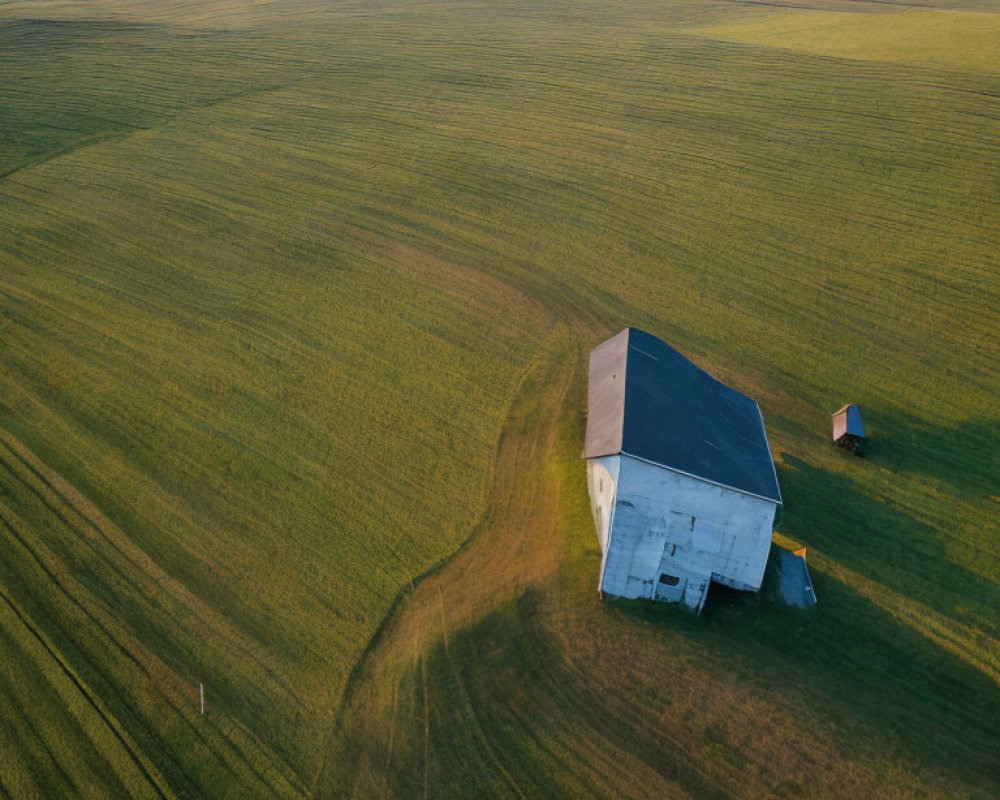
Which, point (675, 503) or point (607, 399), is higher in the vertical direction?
point (607, 399)

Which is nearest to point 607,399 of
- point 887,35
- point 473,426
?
point 473,426


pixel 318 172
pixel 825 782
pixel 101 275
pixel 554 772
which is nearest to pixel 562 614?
pixel 554 772

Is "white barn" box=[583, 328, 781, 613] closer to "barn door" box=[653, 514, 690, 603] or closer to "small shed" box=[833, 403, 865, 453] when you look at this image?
"barn door" box=[653, 514, 690, 603]

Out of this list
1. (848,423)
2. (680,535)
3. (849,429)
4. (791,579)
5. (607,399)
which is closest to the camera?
(680,535)

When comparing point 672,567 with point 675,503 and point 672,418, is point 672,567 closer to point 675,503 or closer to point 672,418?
point 675,503

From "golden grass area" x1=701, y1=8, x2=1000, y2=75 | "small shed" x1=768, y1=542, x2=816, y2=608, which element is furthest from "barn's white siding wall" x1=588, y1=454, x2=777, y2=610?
"golden grass area" x1=701, y1=8, x2=1000, y2=75
